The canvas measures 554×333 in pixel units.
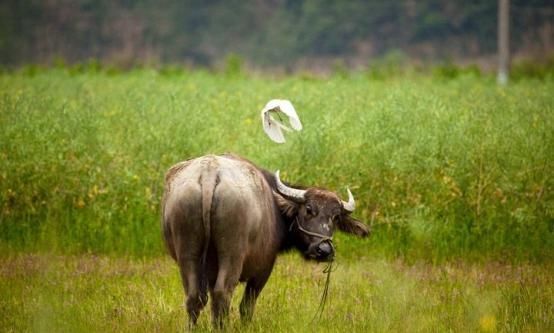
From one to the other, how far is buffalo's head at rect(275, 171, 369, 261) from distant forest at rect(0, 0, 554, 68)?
48.9 m

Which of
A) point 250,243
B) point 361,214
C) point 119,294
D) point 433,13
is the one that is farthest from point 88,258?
point 433,13

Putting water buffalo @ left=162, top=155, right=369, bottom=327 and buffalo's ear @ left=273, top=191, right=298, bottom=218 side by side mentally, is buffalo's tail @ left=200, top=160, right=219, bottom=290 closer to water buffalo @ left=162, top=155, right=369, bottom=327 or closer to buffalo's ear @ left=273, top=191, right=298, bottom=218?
water buffalo @ left=162, top=155, right=369, bottom=327

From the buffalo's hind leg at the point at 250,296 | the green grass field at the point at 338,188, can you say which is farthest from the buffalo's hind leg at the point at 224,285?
the green grass field at the point at 338,188

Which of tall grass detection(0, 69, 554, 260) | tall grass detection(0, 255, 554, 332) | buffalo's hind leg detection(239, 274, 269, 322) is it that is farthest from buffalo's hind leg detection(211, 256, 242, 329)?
tall grass detection(0, 69, 554, 260)

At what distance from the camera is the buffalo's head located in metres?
8.48

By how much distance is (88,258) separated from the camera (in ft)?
38.0

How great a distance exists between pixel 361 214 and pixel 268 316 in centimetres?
351

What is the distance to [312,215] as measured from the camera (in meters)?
8.58

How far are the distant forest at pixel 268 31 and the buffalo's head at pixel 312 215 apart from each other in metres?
48.9

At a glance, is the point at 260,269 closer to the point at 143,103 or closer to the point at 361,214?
the point at 361,214

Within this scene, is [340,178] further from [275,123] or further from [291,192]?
[291,192]

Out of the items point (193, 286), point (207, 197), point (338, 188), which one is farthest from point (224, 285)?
point (338, 188)

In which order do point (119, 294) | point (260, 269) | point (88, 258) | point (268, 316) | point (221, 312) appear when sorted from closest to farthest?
point (221, 312), point (260, 269), point (268, 316), point (119, 294), point (88, 258)

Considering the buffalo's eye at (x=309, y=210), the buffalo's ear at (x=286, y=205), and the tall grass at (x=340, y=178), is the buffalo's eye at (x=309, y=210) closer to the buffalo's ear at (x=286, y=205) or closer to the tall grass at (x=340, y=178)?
the buffalo's ear at (x=286, y=205)
